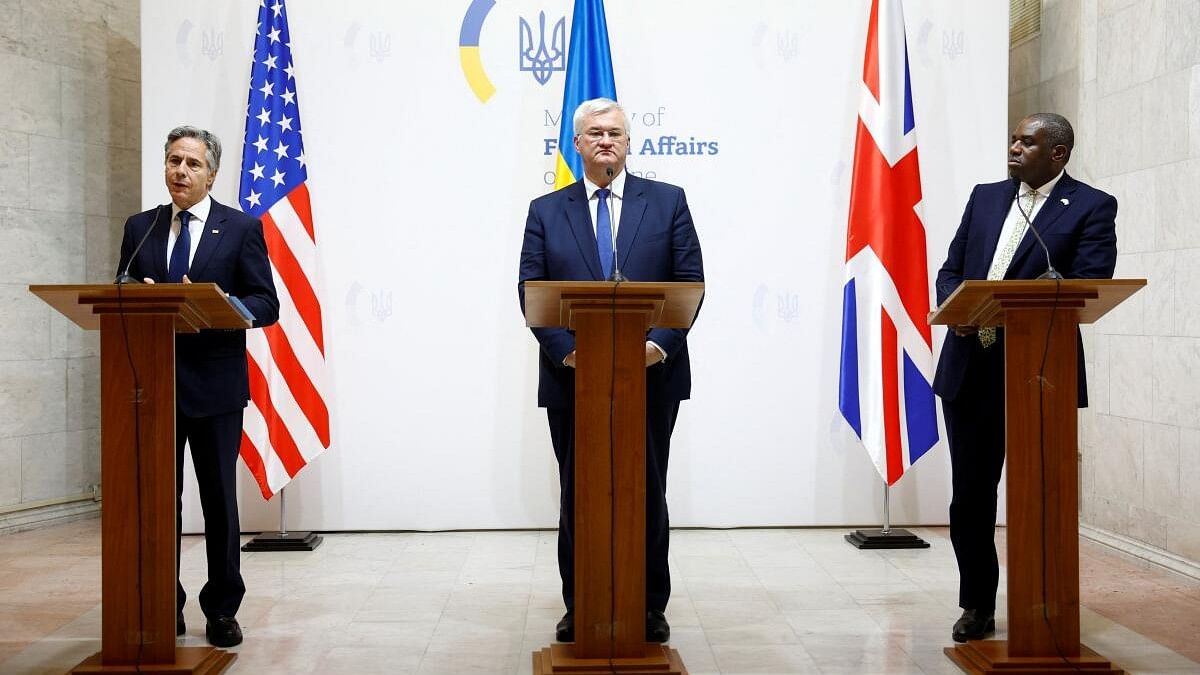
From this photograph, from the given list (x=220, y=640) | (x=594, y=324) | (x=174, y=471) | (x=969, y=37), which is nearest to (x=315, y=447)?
(x=220, y=640)

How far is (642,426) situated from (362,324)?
299cm

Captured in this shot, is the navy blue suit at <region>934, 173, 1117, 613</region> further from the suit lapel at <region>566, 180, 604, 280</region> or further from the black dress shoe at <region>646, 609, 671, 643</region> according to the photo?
the suit lapel at <region>566, 180, 604, 280</region>

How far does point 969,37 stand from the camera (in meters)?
5.89

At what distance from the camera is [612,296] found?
10.1 ft

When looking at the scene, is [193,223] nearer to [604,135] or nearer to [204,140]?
[204,140]

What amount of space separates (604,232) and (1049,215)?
4.67 ft

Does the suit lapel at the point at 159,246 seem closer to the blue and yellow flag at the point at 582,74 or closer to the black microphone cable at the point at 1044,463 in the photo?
the blue and yellow flag at the point at 582,74

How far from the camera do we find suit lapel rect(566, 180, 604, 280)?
357 centimetres

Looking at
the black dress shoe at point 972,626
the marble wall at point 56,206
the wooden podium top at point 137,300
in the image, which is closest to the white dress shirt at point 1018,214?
the black dress shoe at point 972,626

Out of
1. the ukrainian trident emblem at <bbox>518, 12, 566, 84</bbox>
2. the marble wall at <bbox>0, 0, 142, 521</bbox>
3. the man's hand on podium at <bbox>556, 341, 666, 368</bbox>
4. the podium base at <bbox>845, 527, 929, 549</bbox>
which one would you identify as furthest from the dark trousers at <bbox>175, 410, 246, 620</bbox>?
the podium base at <bbox>845, 527, 929, 549</bbox>

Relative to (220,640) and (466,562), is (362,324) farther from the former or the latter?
(220,640)

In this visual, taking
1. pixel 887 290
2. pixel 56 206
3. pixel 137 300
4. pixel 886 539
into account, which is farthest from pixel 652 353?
pixel 56 206

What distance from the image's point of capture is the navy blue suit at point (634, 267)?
11.8 ft

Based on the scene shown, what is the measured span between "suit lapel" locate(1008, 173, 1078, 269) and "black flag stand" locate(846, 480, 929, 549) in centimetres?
211
